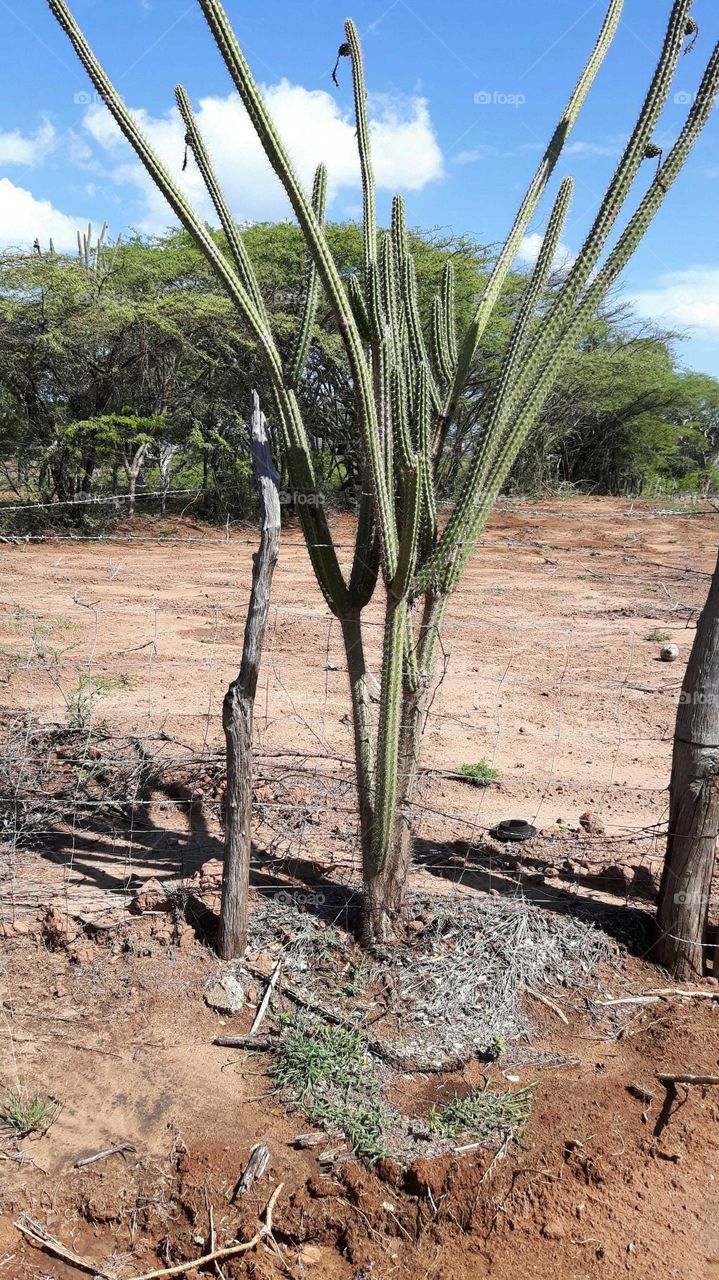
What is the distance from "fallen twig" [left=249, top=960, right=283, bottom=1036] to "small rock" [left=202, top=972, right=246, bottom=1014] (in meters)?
0.09

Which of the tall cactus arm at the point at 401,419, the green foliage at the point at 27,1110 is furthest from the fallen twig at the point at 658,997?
the tall cactus arm at the point at 401,419

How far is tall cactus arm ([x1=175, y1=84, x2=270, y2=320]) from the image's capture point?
3.32 meters

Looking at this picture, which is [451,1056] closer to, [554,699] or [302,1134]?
[302,1134]

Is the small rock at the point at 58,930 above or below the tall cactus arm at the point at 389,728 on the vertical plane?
below

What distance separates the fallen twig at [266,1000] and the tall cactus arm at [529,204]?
2.31 meters

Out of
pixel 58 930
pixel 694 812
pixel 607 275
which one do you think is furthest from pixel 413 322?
pixel 58 930

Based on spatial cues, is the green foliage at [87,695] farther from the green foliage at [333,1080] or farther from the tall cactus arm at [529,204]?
the tall cactus arm at [529,204]

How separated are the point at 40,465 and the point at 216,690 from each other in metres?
10.9

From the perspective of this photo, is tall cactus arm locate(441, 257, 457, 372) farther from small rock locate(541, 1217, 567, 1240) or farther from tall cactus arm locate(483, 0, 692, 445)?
small rock locate(541, 1217, 567, 1240)

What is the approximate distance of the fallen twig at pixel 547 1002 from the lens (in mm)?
3268

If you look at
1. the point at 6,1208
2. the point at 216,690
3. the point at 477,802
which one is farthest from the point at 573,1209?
the point at 216,690

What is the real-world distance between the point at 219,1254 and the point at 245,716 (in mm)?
1628

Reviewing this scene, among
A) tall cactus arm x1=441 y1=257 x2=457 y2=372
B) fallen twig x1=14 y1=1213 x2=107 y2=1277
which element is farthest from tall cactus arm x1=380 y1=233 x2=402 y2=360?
fallen twig x1=14 y1=1213 x2=107 y2=1277

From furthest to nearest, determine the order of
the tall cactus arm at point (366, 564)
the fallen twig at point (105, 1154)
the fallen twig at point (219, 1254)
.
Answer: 1. the tall cactus arm at point (366, 564)
2. the fallen twig at point (105, 1154)
3. the fallen twig at point (219, 1254)
